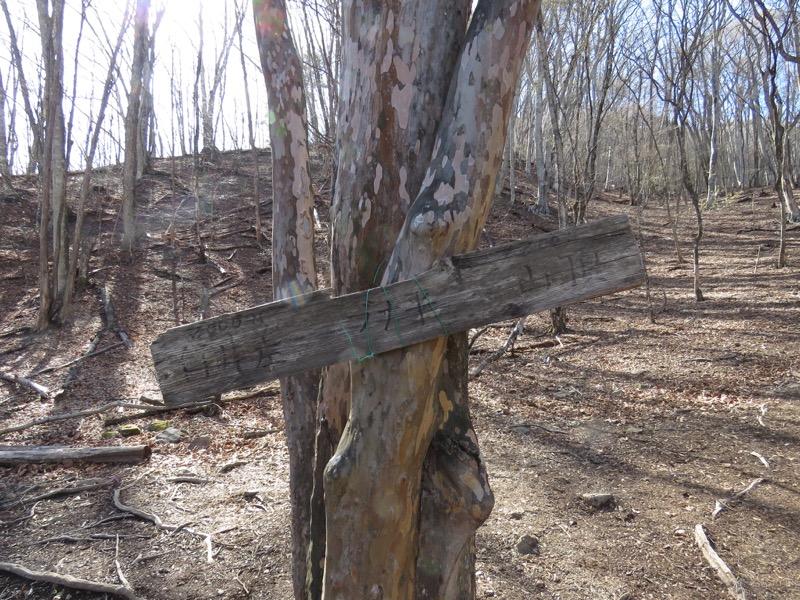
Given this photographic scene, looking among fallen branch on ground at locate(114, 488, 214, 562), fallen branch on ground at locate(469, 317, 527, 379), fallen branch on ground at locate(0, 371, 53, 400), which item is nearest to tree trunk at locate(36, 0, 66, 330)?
fallen branch on ground at locate(0, 371, 53, 400)

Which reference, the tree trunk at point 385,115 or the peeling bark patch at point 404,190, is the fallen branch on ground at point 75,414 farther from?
the peeling bark patch at point 404,190

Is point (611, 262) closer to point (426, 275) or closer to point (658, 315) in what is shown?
point (426, 275)

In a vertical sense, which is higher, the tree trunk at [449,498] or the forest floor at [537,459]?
the tree trunk at [449,498]

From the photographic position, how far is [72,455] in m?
5.07

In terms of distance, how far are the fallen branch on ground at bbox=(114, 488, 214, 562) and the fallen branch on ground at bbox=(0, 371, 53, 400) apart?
3377 millimetres

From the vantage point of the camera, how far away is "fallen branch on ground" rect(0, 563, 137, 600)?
327 centimetres

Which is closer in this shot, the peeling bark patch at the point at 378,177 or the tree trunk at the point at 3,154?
the peeling bark patch at the point at 378,177

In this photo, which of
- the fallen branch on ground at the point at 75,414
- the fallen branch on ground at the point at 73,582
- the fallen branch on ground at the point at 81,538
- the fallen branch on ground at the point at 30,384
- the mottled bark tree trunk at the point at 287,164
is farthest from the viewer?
the fallen branch on ground at the point at 30,384

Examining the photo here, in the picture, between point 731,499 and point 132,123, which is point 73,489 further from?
point 132,123

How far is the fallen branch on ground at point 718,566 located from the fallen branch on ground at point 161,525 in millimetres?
3141

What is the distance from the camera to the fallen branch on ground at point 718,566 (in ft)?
9.41

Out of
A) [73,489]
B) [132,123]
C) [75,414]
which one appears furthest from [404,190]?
[132,123]

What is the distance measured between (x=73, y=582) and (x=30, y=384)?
4883 millimetres

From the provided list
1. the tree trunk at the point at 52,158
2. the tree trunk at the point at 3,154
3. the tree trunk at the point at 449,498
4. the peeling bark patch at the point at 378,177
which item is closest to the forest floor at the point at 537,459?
the tree trunk at the point at 52,158
